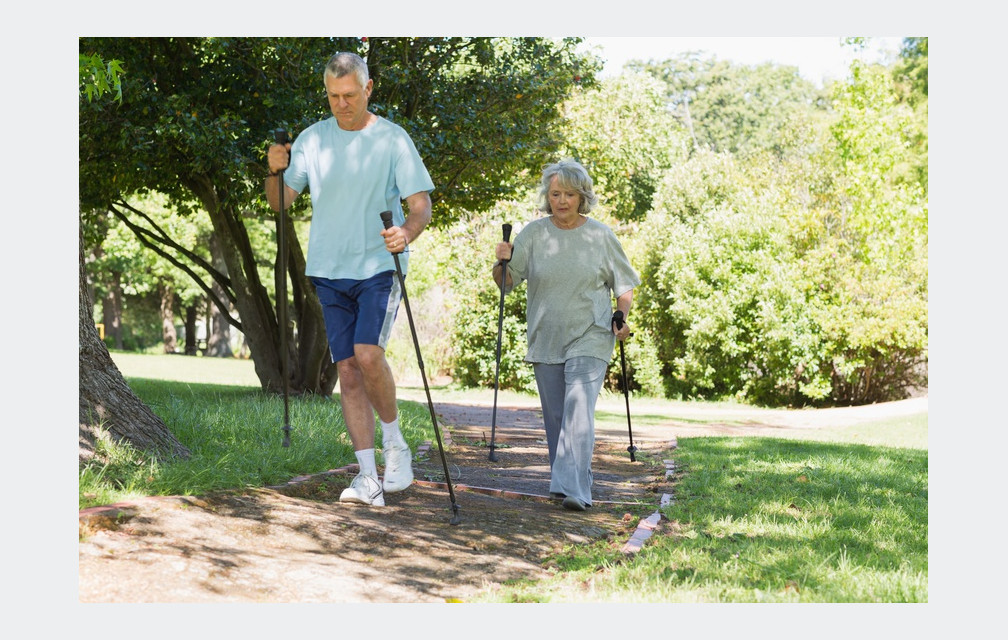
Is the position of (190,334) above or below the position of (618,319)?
above

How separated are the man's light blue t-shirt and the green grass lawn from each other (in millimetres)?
1192

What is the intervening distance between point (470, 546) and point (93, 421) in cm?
197

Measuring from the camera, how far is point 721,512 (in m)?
5.21

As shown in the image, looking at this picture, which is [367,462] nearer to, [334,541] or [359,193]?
[334,541]

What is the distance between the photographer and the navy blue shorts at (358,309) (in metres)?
4.74

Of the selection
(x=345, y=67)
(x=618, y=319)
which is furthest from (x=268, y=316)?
(x=345, y=67)

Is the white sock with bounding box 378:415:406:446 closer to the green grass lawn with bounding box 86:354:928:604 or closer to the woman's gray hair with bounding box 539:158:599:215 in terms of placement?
the green grass lawn with bounding box 86:354:928:604

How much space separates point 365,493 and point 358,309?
895 millimetres

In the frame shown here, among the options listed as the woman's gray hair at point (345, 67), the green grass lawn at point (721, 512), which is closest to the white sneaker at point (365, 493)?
the green grass lawn at point (721, 512)

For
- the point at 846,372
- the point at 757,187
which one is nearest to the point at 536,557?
the point at 846,372

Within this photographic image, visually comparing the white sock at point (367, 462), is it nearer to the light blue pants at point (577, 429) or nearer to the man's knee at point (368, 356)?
the man's knee at point (368, 356)

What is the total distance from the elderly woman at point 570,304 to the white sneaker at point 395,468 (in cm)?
89

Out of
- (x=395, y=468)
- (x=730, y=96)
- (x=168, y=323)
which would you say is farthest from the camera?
(x=730, y=96)

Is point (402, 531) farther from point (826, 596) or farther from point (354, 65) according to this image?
point (354, 65)
